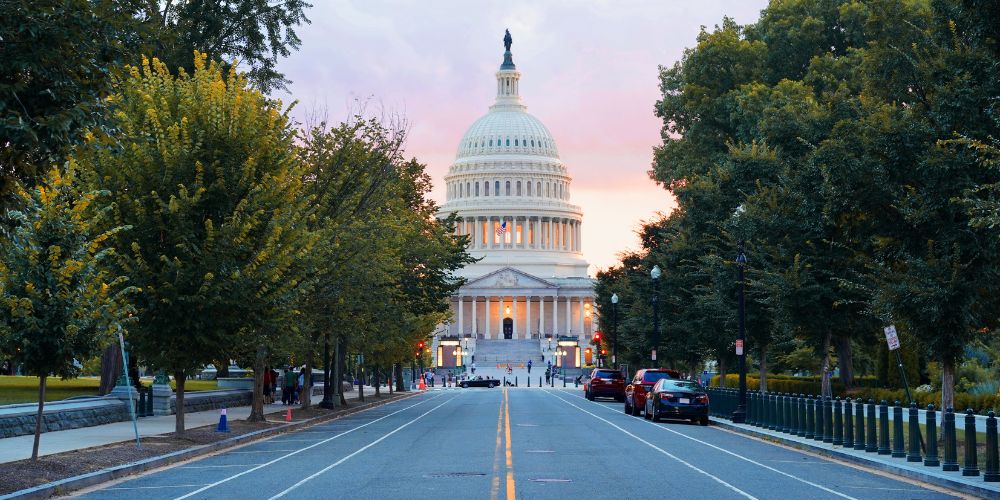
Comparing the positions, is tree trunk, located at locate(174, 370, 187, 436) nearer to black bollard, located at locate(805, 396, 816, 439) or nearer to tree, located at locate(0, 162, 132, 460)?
tree, located at locate(0, 162, 132, 460)

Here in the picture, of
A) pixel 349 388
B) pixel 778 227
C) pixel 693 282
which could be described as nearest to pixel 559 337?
pixel 349 388

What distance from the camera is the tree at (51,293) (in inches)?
793

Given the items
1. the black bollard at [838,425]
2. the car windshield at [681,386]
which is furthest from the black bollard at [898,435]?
the car windshield at [681,386]

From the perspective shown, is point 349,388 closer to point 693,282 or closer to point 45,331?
point 693,282

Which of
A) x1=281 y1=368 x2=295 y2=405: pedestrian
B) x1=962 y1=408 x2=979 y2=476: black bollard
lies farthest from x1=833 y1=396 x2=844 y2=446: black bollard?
x1=281 y1=368 x2=295 y2=405: pedestrian

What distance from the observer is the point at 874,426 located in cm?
2612

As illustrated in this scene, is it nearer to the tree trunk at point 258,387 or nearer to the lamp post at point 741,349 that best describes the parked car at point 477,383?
the lamp post at point 741,349

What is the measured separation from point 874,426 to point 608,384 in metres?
42.1

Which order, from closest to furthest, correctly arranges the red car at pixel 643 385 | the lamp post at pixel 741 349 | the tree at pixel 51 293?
the tree at pixel 51 293 → the lamp post at pixel 741 349 → the red car at pixel 643 385

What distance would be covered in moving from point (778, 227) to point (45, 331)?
24.0m

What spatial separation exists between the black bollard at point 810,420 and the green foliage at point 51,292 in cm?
1751

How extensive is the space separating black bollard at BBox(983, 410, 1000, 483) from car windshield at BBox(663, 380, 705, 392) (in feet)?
71.0

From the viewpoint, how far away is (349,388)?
85.6 metres

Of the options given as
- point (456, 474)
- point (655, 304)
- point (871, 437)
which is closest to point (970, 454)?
point (871, 437)
